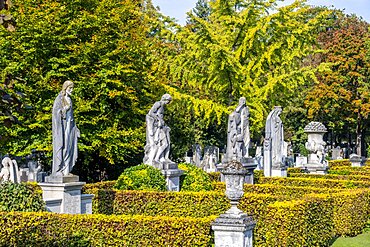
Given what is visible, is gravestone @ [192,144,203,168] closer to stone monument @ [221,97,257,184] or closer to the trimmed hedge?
stone monument @ [221,97,257,184]

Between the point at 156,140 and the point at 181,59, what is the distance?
681 inches

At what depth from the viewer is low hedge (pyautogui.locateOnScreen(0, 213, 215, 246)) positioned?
9.75 metres

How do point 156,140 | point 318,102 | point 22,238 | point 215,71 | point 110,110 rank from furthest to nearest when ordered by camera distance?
point 318,102
point 215,71
point 110,110
point 156,140
point 22,238

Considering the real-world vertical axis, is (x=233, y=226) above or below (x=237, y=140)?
below

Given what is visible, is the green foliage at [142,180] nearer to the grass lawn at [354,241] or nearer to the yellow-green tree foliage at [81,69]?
the grass lawn at [354,241]

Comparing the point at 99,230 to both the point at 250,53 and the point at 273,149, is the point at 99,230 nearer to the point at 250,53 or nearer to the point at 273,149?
the point at 273,149

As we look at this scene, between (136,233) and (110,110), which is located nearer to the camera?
(136,233)

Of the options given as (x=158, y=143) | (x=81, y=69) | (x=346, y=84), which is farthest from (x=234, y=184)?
(x=346, y=84)

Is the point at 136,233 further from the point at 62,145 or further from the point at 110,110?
the point at 110,110

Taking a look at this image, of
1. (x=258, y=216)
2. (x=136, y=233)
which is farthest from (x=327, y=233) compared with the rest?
(x=136, y=233)

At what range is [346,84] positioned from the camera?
157 feet

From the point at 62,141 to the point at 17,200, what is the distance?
1752 mm

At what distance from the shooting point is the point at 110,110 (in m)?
24.9

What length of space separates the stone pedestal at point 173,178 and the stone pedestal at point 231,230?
6756 mm
